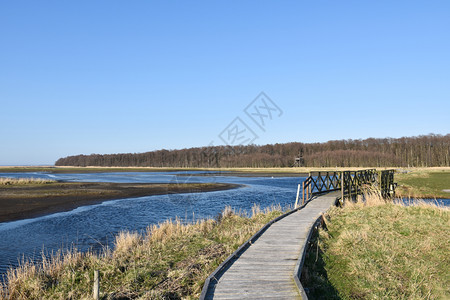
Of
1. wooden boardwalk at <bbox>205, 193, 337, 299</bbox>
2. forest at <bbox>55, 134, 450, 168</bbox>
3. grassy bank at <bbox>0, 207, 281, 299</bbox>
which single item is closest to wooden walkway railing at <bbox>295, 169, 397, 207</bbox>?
wooden boardwalk at <bbox>205, 193, 337, 299</bbox>

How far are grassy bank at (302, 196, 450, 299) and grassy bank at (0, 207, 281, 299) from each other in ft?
10.3

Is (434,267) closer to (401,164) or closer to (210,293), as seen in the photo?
(210,293)

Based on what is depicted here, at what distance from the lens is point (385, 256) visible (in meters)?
9.90

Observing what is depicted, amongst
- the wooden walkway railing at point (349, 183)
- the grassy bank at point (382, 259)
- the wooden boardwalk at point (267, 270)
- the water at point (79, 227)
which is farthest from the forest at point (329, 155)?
the wooden boardwalk at point (267, 270)

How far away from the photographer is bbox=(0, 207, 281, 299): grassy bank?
27.3 ft

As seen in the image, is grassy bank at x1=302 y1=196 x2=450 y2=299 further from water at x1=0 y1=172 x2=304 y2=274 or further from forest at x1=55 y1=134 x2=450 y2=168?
forest at x1=55 y1=134 x2=450 y2=168

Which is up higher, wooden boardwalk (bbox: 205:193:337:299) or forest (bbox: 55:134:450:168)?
forest (bbox: 55:134:450:168)

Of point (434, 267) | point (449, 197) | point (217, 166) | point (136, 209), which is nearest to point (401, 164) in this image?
point (217, 166)

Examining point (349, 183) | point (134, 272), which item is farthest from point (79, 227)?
point (349, 183)

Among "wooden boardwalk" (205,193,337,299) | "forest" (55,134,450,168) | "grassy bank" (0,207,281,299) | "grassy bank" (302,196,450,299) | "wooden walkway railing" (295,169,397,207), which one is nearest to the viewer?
"wooden boardwalk" (205,193,337,299)

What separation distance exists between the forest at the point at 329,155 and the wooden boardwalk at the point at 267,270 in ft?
331

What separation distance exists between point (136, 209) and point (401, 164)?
117 meters

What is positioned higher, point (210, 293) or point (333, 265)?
point (210, 293)

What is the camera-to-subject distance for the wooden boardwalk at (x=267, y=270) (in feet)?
21.5
